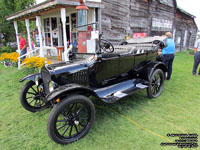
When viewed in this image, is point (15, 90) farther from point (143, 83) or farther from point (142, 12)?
point (142, 12)

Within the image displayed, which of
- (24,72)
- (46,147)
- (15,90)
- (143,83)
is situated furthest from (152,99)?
(24,72)

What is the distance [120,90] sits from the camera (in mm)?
3229

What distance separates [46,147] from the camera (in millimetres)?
2168

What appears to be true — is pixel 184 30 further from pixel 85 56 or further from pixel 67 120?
pixel 67 120

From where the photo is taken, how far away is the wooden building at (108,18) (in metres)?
6.12

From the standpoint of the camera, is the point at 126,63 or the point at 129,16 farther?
the point at 129,16

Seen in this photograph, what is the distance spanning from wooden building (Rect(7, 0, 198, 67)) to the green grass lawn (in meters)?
1.70

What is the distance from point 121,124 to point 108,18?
5.86 meters

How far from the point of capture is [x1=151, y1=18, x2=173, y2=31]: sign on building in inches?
441

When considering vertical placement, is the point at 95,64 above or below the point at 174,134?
above

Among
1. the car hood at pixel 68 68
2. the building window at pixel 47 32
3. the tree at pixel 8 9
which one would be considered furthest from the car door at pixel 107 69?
the tree at pixel 8 9

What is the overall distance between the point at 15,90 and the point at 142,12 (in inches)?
365

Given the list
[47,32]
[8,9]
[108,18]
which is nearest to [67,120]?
[108,18]

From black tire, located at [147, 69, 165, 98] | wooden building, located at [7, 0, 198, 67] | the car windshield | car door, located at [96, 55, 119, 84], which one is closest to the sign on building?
wooden building, located at [7, 0, 198, 67]
